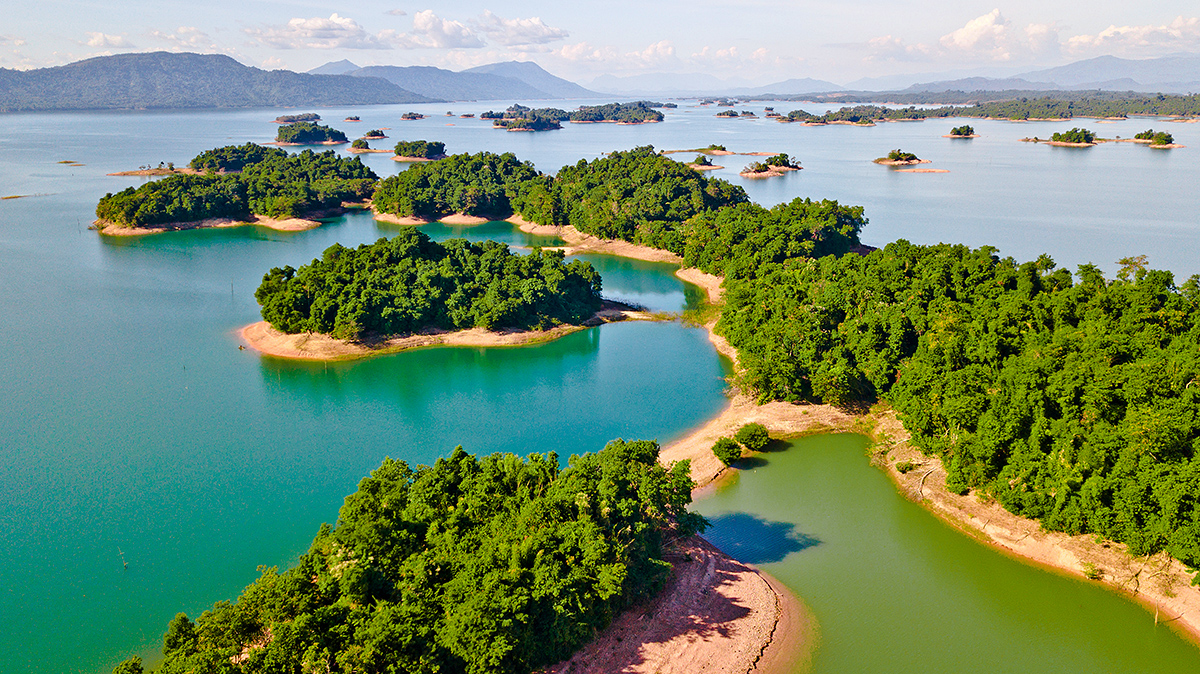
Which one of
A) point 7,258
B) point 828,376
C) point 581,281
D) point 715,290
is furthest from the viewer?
point 7,258

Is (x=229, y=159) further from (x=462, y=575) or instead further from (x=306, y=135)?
(x=462, y=575)

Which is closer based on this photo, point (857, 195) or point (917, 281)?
point (917, 281)

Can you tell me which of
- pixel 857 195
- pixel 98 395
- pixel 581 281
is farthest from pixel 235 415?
pixel 857 195

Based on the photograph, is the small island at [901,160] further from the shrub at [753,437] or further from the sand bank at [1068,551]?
the shrub at [753,437]

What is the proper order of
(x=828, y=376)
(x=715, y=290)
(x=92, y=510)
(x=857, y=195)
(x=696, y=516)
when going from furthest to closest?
(x=857, y=195) → (x=715, y=290) → (x=828, y=376) → (x=92, y=510) → (x=696, y=516)

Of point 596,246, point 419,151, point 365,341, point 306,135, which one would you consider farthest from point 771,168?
point 306,135

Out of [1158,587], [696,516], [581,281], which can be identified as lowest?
[1158,587]

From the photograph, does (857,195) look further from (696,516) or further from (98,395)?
(98,395)
